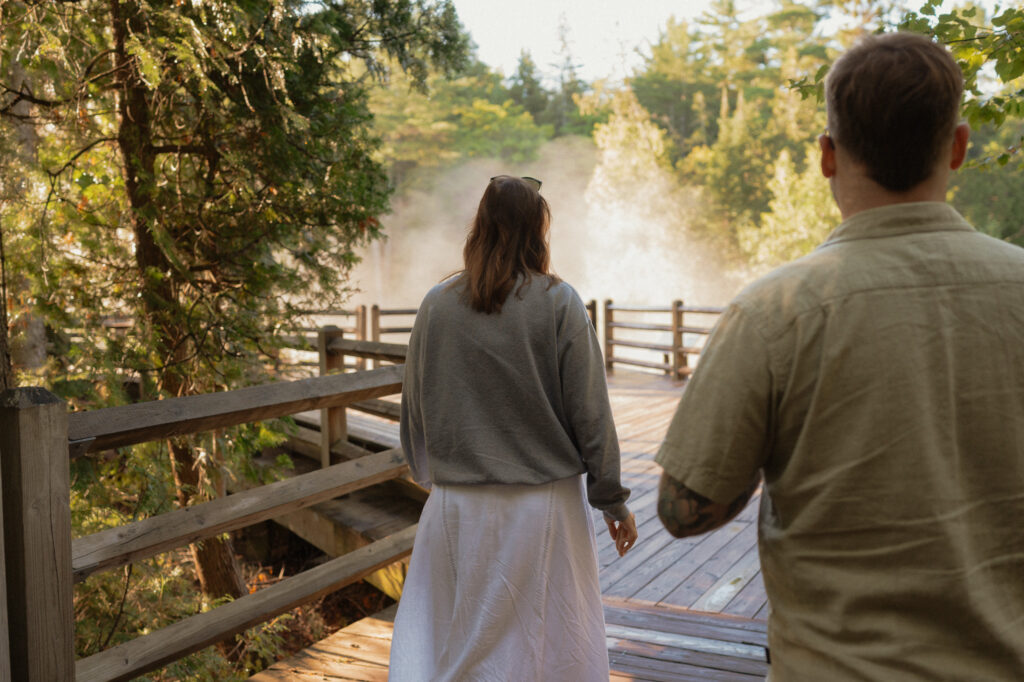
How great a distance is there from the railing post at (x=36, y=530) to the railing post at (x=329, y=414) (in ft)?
9.86

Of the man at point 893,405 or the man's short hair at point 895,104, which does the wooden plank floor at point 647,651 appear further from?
the man's short hair at point 895,104

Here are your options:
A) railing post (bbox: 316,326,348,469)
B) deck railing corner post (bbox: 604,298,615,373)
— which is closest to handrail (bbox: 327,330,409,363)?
railing post (bbox: 316,326,348,469)

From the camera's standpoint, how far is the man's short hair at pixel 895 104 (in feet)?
2.80

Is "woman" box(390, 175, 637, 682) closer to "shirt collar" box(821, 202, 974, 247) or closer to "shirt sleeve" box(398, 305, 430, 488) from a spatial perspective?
"shirt sleeve" box(398, 305, 430, 488)

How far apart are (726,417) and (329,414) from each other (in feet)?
13.9

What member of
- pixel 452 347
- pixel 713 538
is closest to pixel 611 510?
pixel 452 347

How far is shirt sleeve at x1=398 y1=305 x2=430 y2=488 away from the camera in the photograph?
1949mm

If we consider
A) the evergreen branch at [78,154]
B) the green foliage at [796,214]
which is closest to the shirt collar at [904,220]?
the evergreen branch at [78,154]

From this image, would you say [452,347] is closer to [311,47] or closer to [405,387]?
[405,387]

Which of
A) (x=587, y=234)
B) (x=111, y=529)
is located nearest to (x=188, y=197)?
(x=111, y=529)

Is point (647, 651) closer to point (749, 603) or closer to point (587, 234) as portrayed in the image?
point (749, 603)

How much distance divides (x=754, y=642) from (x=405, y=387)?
5.50ft

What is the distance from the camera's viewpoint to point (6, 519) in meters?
1.80

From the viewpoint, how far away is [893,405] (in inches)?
33.8
